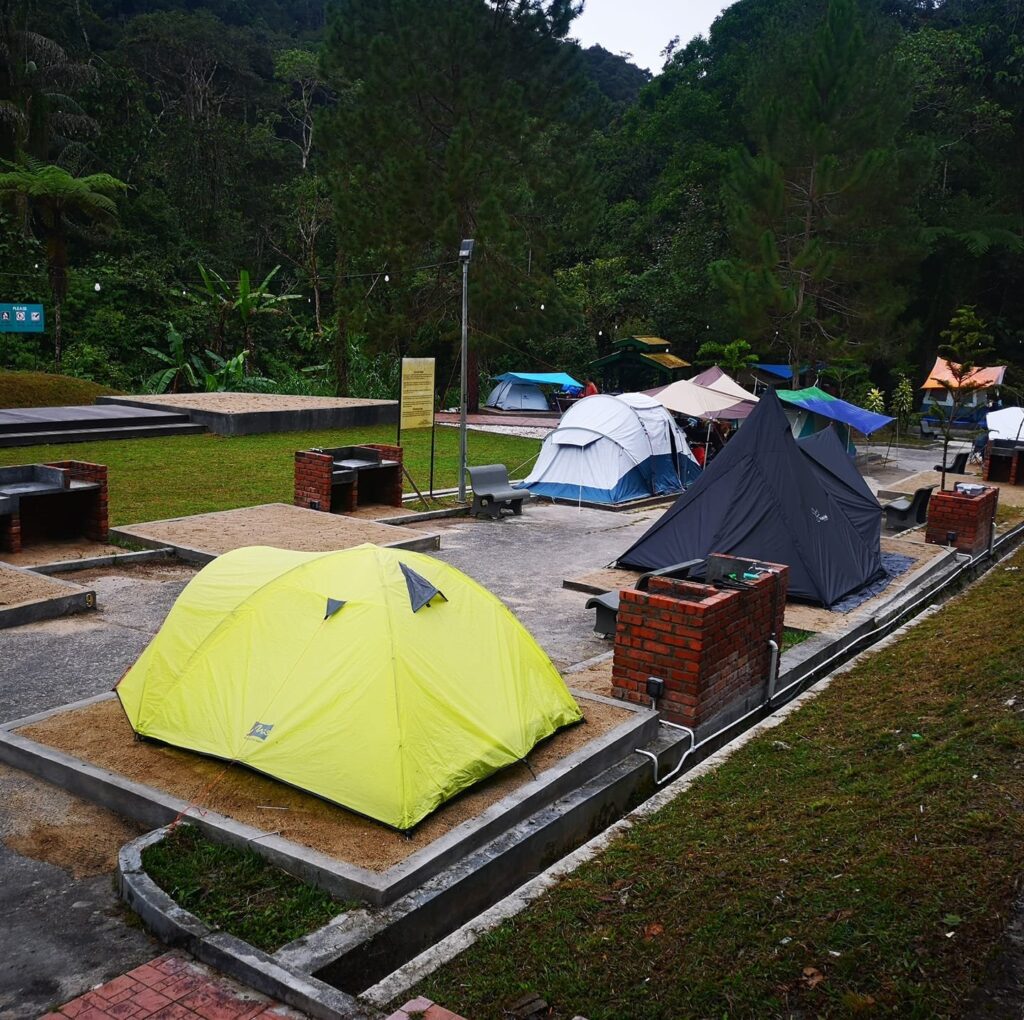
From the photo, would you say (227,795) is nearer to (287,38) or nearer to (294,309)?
(294,309)

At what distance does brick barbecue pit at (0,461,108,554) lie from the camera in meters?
11.4

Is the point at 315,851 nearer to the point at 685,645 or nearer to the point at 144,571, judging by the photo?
the point at 685,645

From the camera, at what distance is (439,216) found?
27.6 metres

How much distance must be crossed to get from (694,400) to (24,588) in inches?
636

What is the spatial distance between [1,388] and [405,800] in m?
21.7

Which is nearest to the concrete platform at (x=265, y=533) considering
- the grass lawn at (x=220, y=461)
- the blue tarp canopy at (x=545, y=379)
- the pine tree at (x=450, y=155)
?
the grass lawn at (x=220, y=461)

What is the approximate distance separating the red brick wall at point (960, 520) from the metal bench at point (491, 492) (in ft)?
19.1

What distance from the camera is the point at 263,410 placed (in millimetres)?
23438

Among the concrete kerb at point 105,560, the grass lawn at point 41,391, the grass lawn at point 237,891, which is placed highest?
A: the grass lawn at point 41,391

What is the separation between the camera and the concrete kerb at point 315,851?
4.78 meters

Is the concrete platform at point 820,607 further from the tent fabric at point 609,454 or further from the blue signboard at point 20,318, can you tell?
the blue signboard at point 20,318

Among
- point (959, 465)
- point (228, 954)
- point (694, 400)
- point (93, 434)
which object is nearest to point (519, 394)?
point (694, 400)

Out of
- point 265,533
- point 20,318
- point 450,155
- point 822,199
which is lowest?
point 265,533

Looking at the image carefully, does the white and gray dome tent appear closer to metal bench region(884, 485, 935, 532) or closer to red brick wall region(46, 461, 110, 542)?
metal bench region(884, 485, 935, 532)
